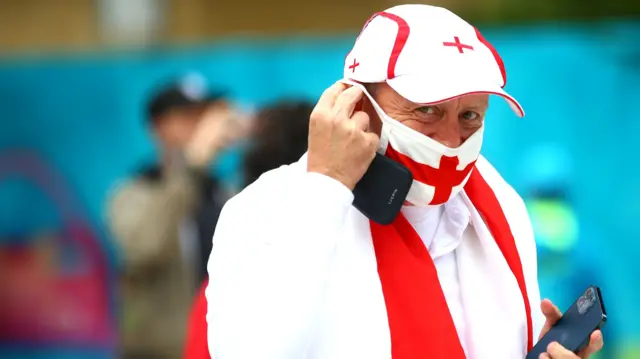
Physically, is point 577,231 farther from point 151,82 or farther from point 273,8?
point 273,8

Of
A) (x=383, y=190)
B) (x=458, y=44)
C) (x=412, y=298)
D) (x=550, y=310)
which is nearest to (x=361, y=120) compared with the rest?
(x=383, y=190)

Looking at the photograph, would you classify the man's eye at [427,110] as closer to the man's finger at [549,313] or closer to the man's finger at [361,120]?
the man's finger at [361,120]

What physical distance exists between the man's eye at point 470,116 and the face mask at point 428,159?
0.09ft

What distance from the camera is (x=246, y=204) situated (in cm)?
230

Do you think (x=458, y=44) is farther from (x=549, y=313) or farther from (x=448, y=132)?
(x=549, y=313)

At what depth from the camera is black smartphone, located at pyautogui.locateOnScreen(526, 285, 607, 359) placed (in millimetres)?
2223

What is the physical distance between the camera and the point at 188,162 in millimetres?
4785

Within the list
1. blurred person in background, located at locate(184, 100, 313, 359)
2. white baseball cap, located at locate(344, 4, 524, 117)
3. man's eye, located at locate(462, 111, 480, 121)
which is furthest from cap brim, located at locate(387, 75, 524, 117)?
blurred person in background, located at locate(184, 100, 313, 359)

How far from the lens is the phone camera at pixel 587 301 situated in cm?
226

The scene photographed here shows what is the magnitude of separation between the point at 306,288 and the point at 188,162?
2746mm

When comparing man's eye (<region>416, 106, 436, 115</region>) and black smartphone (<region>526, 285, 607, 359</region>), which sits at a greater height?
man's eye (<region>416, 106, 436, 115</region>)

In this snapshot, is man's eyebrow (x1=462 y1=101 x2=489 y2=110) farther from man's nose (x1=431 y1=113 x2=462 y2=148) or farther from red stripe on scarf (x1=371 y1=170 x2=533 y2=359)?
red stripe on scarf (x1=371 y1=170 x2=533 y2=359)

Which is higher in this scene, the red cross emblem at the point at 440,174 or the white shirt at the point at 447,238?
the red cross emblem at the point at 440,174

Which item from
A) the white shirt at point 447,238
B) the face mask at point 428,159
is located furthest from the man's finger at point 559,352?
the face mask at point 428,159
